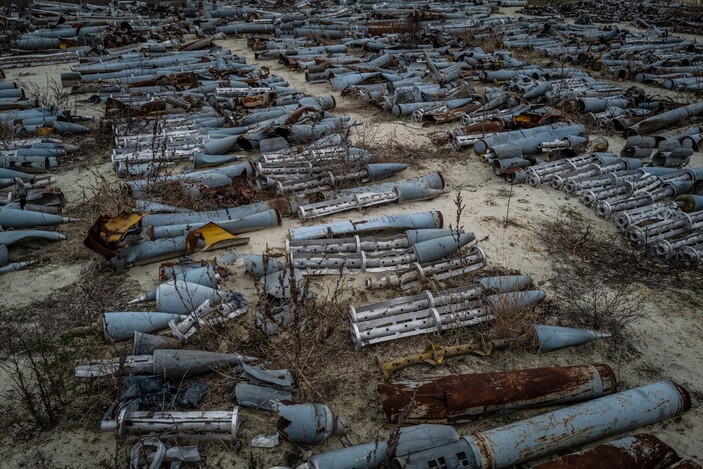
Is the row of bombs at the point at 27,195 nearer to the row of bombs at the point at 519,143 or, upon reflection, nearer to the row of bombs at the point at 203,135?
the row of bombs at the point at 203,135

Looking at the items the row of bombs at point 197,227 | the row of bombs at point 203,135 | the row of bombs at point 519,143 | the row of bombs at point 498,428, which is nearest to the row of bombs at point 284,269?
the row of bombs at point 197,227

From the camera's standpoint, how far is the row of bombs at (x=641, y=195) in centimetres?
491

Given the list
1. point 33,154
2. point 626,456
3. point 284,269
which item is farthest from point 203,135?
point 626,456

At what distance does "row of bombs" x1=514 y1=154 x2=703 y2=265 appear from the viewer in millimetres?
4910

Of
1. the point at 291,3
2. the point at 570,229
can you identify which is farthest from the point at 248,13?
the point at 570,229

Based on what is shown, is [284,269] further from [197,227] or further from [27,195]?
[27,195]

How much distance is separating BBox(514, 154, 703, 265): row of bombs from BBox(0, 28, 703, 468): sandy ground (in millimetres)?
178

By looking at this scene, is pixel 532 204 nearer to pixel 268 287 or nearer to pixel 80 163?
pixel 268 287

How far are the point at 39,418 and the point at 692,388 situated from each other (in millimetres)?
4303

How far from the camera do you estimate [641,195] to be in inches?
220

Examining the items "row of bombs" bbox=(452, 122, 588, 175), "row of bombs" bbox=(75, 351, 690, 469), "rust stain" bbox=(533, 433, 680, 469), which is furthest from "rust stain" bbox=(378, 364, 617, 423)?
"row of bombs" bbox=(452, 122, 588, 175)

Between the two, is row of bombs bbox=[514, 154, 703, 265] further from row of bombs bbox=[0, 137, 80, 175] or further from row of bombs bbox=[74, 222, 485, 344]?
row of bombs bbox=[0, 137, 80, 175]

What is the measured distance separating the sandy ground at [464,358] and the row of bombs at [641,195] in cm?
18

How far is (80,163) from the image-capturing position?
6.69 m
